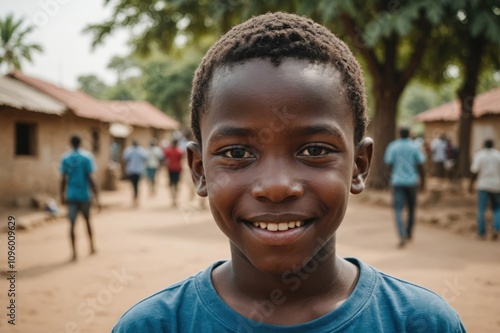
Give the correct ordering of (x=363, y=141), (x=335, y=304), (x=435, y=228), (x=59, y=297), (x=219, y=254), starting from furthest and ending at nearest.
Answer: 1. (x=435, y=228)
2. (x=219, y=254)
3. (x=59, y=297)
4. (x=363, y=141)
5. (x=335, y=304)

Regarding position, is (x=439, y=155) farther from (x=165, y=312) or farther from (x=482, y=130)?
(x=165, y=312)

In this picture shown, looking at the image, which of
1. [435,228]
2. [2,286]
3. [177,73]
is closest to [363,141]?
[2,286]

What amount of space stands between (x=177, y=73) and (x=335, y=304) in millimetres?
35527

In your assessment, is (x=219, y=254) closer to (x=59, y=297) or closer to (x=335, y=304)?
(x=59, y=297)

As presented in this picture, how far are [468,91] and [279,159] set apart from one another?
15.7m

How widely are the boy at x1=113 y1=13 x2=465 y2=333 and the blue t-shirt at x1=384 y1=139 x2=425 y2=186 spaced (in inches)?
241

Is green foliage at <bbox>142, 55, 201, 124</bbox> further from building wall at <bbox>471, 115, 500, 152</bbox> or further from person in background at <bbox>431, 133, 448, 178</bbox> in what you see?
building wall at <bbox>471, 115, 500, 152</bbox>

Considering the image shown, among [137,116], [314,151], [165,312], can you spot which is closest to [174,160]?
[165,312]

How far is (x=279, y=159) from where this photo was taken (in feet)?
4.06

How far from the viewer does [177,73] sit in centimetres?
3553

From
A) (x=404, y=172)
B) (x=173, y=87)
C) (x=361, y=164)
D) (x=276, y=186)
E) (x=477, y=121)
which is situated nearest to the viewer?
(x=276, y=186)

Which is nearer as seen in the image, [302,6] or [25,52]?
[302,6]

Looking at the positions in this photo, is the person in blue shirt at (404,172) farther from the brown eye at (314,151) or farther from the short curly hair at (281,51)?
the brown eye at (314,151)

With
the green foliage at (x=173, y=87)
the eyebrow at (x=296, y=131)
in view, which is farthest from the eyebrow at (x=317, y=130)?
the green foliage at (x=173, y=87)
